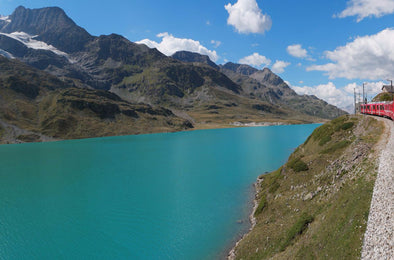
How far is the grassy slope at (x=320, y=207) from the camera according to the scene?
18.8 metres

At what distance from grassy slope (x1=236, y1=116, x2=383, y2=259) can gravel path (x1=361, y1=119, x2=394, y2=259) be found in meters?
0.61

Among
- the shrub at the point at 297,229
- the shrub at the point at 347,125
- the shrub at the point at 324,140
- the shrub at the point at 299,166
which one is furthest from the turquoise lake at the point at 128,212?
the shrub at the point at 347,125

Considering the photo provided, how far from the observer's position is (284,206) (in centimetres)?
3503

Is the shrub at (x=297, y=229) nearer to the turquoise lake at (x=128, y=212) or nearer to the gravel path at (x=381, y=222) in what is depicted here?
the gravel path at (x=381, y=222)

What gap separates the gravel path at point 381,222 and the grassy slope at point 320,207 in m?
0.61

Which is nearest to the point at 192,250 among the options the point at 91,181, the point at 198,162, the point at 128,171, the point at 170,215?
the point at 170,215

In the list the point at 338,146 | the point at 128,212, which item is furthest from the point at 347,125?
the point at 128,212

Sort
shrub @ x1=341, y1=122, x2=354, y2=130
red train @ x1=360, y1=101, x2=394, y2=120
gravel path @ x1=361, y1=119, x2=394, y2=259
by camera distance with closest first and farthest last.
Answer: gravel path @ x1=361, y1=119, x2=394, y2=259 < shrub @ x1=341, y1=122, x2=354, y2=130 < red train @ x1=360, y1=101, x2=394, y2=120

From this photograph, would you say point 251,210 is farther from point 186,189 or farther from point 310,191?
point 186,189

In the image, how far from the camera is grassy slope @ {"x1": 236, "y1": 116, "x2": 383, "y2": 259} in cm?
1877

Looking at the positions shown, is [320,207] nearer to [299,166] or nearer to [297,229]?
[297,229]

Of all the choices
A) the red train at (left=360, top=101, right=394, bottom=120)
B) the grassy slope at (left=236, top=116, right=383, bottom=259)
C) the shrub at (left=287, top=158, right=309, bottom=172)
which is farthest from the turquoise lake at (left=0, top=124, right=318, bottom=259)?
the red train at (left=360, top=101, right=394, bottom=120)

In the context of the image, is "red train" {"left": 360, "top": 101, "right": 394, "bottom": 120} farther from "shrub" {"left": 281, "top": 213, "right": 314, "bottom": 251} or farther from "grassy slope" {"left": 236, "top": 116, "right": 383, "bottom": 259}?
"shrub" {"left": 281, "top": 213, "right": 314, "bottom": 251}

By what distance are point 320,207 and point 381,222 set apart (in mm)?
10961
